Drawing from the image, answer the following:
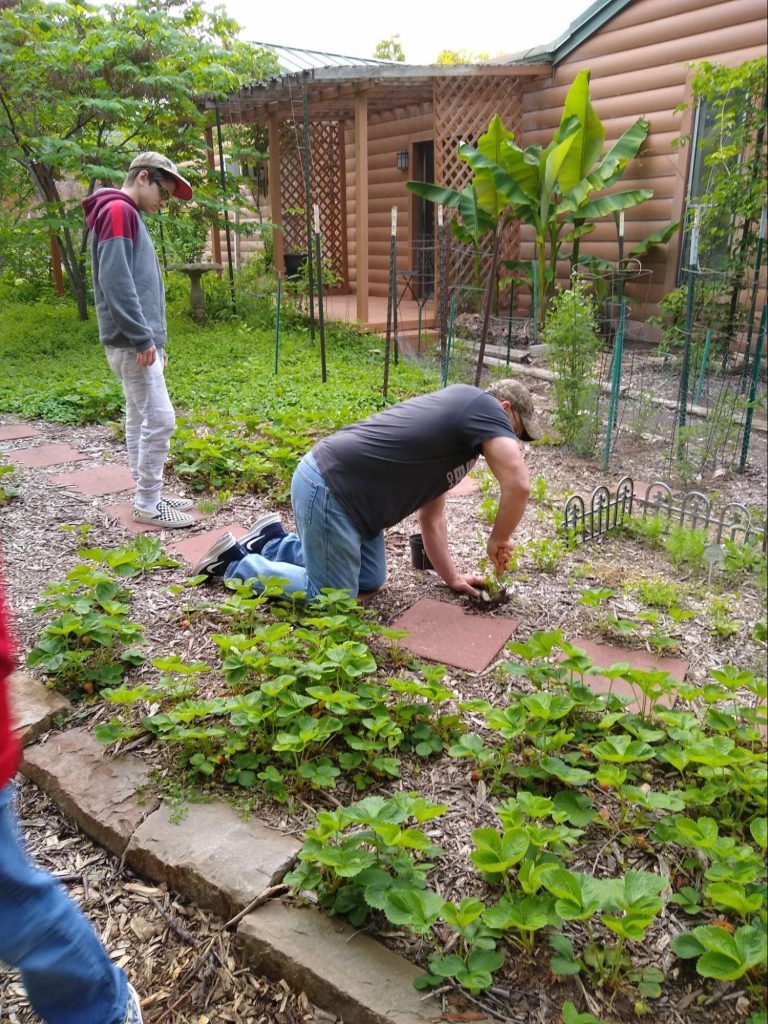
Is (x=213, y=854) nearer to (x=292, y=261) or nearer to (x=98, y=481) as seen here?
(x=98, y=481)

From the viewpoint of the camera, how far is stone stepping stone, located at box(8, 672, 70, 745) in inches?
93.5

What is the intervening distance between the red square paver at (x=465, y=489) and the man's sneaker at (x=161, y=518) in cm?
142

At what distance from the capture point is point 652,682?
2.00m

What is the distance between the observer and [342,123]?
12383mm

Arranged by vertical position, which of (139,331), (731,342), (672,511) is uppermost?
(731,342)

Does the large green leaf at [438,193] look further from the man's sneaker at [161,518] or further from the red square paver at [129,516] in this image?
the man's sneaker at [161,518]

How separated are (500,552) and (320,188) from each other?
37.4 ft

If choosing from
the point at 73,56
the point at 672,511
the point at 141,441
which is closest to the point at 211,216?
the point at 73,56

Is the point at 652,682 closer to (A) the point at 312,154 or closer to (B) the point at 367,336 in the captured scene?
(B) the point at 367,336

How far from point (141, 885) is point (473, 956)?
0.89 m

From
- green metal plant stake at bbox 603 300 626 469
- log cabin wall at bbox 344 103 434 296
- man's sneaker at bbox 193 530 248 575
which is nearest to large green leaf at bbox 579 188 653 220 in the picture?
green metal plant stake at bbox 603 300 626 469

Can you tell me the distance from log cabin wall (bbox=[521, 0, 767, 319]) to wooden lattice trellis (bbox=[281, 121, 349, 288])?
36.4 feet

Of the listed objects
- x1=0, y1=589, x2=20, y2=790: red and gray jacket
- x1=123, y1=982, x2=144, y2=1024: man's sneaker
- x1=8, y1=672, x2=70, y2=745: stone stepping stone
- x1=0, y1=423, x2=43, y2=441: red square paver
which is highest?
x1=0, y1=589, x2=20, y2=790: red and gray jacket

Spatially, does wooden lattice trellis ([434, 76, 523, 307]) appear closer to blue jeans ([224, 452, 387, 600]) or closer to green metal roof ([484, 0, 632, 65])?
blue jeans ([224, 452, 387, 600])
